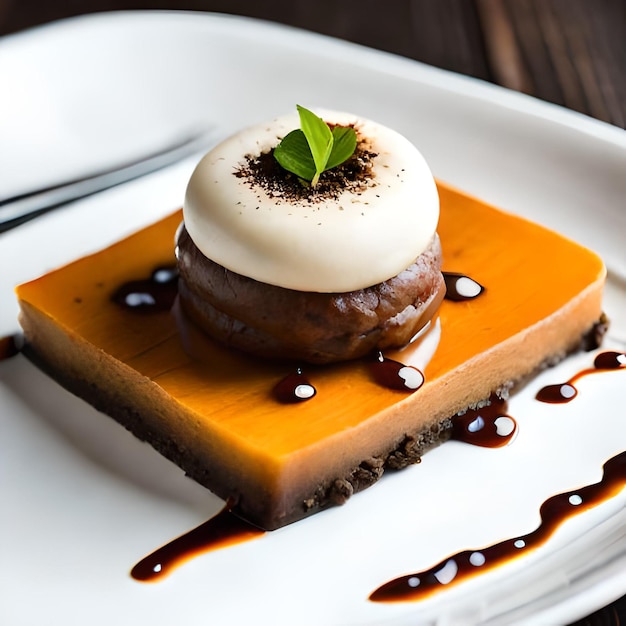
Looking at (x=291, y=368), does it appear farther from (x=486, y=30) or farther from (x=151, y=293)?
(x=486, y=30)

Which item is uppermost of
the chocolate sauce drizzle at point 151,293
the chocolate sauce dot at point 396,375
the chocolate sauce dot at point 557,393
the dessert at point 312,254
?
the dessert at point 312,254

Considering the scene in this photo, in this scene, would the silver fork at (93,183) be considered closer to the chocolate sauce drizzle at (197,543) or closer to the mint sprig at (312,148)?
the mint sprig at (312,148)

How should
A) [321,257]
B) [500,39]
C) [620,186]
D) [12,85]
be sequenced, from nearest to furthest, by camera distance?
[321,257] → [620,186] → [12,85] → [500,39]

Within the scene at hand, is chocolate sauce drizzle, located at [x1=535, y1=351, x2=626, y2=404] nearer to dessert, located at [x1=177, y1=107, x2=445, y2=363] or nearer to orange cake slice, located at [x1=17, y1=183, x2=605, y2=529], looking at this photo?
orange cake slice, located at [x1=17, y1=183, x2=605, y2=529]

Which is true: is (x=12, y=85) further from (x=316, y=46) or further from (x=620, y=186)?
(x=620, y=186)

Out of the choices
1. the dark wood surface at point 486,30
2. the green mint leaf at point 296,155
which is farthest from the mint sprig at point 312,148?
the dark wood surface at point 486,30

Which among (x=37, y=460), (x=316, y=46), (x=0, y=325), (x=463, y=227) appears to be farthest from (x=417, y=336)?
(x=316, y=46)

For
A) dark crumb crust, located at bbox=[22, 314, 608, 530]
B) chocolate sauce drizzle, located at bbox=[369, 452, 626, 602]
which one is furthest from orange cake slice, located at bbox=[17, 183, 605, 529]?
chocolate sauce drizzle, located at bbox=[369, 452, 626, 602]
